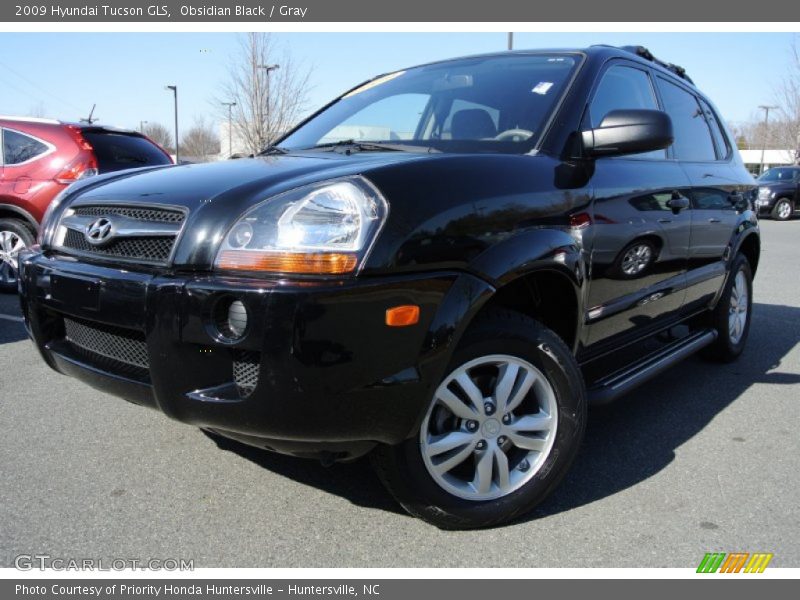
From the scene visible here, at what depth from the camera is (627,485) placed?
279 cm

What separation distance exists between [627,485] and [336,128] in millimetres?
2176

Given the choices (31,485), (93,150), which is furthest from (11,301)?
(31,485)

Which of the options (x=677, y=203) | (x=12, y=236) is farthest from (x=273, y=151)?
(x=12, y=236)

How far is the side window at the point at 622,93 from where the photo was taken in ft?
9.94

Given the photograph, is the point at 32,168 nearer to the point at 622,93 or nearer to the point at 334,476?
the point at 334,476

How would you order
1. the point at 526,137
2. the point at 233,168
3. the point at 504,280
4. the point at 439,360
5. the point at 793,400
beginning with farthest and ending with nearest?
the point at 793,400, the point at 526,137, the point at 233,168, the point at 504,280, the point at 439,360

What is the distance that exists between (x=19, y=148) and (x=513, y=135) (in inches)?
219

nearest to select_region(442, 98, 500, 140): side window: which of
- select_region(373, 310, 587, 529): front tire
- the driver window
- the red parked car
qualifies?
the driver window

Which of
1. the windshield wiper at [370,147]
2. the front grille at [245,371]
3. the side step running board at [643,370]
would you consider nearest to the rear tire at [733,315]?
the side step running board at [643,370]

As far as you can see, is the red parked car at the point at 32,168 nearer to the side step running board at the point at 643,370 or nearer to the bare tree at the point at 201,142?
the side step running board at the point at 643,370

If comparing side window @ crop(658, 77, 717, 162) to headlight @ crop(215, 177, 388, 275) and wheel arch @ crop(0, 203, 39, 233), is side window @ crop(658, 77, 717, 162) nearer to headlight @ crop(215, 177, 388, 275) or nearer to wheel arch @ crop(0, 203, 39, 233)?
headlight @ crop(215, 177, 388, 275)

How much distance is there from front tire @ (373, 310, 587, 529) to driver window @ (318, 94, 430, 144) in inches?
49.4

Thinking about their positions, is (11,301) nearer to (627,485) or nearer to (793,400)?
(627,485)

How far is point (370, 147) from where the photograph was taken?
2.90 meters
